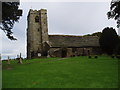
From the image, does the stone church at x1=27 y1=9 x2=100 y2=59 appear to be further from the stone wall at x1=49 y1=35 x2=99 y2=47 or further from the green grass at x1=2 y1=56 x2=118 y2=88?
the green grass at x1=2 y1=56 x2=118 y2=88

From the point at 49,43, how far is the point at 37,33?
5.44 m

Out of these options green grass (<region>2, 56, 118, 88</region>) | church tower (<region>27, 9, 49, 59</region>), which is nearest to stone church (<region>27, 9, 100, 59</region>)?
church tower (<region>27, 9, 49, 59</region>)

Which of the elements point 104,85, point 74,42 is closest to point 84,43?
point 74,42

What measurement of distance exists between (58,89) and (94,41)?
43.8 metres

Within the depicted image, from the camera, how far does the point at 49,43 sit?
1800 inches

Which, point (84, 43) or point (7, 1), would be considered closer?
point (7, 1)

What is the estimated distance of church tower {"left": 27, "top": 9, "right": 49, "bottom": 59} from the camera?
46.0 metres

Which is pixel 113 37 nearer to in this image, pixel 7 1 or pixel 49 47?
pixel 49 47

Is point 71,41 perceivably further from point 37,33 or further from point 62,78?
point 62,78

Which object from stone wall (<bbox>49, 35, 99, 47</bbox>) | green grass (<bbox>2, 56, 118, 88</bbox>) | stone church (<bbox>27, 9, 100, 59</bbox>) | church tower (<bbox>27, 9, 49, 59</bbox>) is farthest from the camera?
stone wall (<bbox>49, 35, 99, 47</bbox>)

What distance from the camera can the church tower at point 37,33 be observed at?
46.0 metres

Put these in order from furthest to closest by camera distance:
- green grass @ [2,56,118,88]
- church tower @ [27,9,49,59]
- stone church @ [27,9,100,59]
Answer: church tower @ [27,9,49,59] < stone church @ [27,9,100,59] < green grass @ [2,56,118,88]

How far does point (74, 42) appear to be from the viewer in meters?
48.4

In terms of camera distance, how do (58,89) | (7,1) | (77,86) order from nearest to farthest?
(58,89) → (77,86) → (7,1)
